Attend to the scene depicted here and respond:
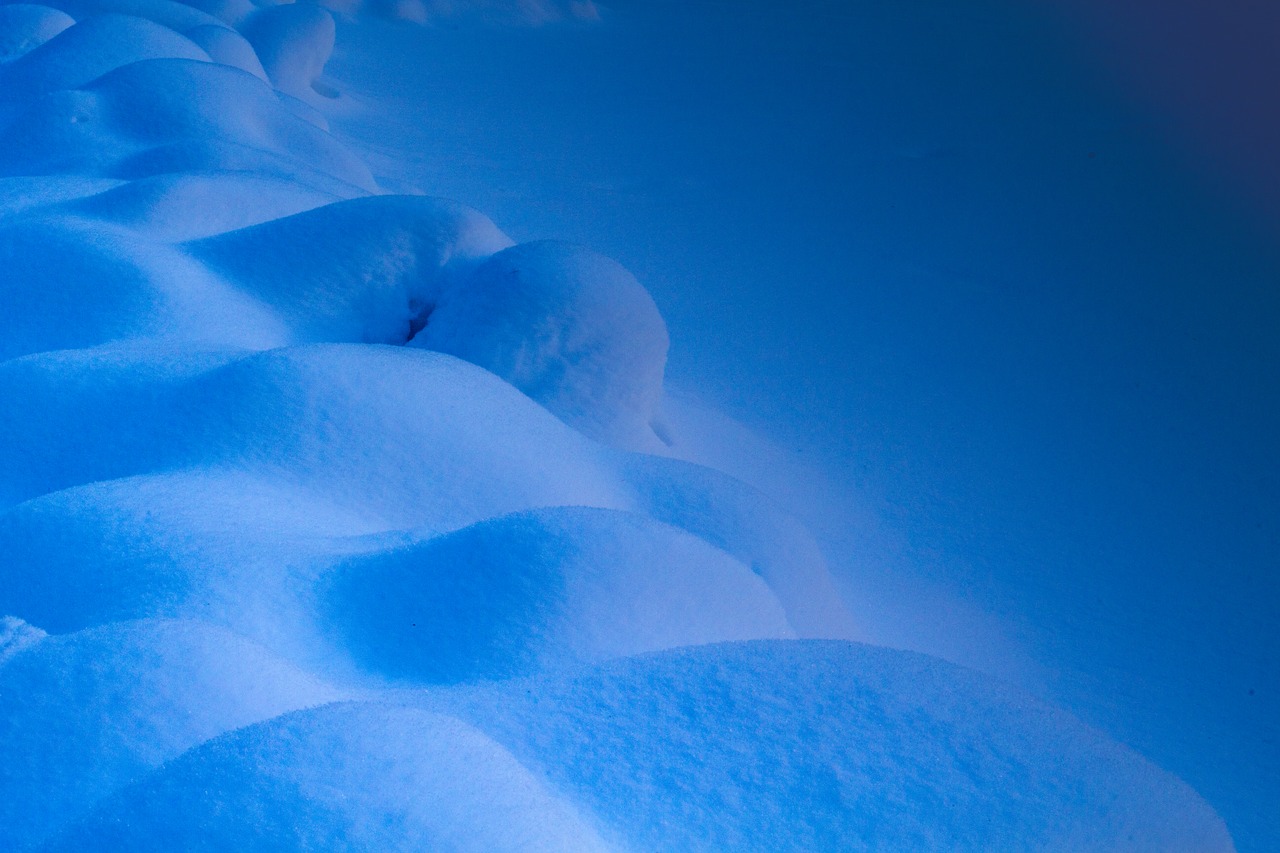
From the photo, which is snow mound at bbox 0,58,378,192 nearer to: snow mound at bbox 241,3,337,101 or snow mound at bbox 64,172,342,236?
snow mound at bbox 64,172,342,236

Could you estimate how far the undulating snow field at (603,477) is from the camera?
0.77 meters

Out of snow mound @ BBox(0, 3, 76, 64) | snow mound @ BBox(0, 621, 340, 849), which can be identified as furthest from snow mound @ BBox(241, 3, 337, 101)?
snow mound @ BBox(0, 621, 340, 849)

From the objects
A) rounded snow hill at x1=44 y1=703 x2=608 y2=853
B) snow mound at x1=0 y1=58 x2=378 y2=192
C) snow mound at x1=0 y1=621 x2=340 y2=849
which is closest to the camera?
rounded snow hill at x1=44 y1=703 x2=608 y2=853

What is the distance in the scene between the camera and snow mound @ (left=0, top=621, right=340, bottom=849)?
0.75 metres

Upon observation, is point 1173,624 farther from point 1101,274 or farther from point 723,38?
point 723,38

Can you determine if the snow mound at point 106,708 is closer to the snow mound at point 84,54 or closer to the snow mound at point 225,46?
the snow mound at point 84,54

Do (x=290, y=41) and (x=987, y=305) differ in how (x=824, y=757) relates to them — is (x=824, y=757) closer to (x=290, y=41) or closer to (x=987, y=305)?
(x=987, y=305)

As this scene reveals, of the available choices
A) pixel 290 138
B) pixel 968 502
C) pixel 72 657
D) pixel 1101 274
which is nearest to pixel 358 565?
pixel 72 657

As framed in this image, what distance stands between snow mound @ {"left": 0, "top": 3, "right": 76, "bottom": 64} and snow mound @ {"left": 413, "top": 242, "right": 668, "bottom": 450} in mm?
2132

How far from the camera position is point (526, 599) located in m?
0.98

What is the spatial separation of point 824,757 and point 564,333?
1008 millimetres

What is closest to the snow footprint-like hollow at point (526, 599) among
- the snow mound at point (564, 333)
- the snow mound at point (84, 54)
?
the snow mound at point (564, 333)

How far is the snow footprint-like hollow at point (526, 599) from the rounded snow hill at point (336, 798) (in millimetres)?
257

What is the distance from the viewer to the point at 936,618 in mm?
1764
